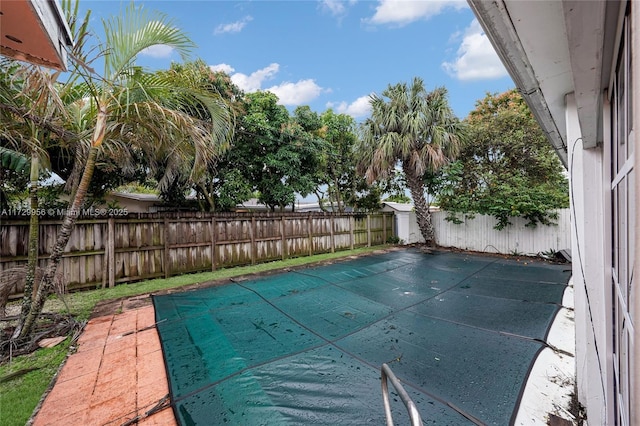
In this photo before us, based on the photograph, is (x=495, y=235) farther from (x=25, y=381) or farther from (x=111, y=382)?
(x=25, y=381)

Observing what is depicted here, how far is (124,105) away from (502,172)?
11.1 metres

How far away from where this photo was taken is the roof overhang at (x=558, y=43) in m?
0.71

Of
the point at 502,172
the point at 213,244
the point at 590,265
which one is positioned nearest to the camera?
the point at 590,265

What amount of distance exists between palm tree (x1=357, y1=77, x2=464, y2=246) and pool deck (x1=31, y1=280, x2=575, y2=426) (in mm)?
6197

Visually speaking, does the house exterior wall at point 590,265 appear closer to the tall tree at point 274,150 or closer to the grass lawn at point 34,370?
the grass lawn at point 34,370

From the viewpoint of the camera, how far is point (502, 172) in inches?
367

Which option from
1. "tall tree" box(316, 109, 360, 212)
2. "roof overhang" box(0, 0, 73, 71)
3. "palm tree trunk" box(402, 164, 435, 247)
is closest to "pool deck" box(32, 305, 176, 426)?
"roof overhang" box(0, 0, 73, 71)

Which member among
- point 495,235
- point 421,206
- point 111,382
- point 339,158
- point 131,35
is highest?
point 339,158

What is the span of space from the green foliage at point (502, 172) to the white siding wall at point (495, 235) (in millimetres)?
302

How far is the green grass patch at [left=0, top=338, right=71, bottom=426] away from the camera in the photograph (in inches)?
70.0

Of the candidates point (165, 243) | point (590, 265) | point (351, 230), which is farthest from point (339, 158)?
point (590, 265)

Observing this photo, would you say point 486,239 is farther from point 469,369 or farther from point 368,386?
point 368,386

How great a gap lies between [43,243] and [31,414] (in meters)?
3.88

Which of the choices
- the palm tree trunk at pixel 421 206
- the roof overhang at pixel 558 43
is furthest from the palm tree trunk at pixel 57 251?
the palm tree trunk at pixel 421 206
